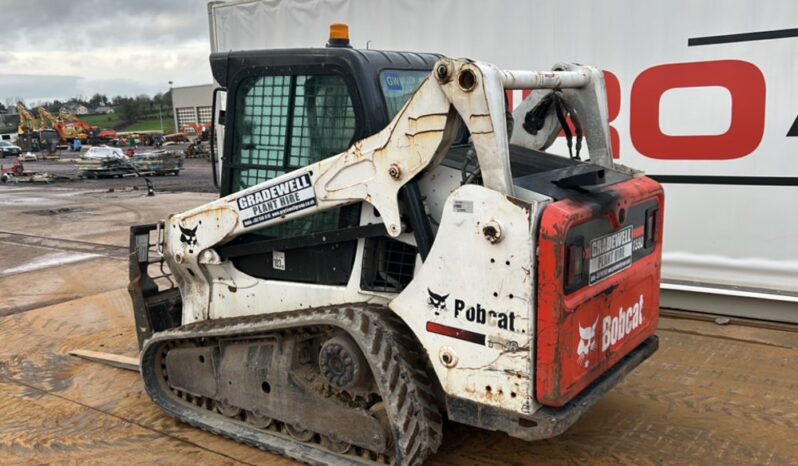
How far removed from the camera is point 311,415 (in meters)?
3.92

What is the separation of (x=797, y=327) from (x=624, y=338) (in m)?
3.40

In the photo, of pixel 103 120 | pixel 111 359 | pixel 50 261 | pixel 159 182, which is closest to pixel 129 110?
pixel 103 120

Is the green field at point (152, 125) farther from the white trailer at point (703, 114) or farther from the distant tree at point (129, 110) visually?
the white trailer at point (703, 114)

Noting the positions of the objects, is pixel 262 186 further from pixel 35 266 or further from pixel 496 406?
pixel 35 266

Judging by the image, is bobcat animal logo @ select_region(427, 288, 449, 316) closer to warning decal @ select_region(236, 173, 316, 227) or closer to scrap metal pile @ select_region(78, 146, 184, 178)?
warning decal @ select_region(236, 173, 316, 227)

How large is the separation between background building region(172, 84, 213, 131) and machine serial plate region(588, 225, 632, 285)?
242 feet

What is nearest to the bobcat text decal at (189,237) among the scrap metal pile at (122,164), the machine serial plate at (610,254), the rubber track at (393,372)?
the rubber track at (393,372)

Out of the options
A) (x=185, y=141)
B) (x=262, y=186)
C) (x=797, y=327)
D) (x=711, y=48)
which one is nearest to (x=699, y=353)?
(x=797, y=327)

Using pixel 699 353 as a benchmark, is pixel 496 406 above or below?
above

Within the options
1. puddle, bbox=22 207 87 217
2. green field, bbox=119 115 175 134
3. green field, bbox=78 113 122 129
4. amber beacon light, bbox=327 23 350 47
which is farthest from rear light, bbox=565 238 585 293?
green field, bbox=78 113 122 129

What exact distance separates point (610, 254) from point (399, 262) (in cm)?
107

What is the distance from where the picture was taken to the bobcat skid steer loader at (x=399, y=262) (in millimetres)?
3104

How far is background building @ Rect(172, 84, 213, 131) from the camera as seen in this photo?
74.4 meters

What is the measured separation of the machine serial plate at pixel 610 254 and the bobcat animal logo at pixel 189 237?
239 centimetres
